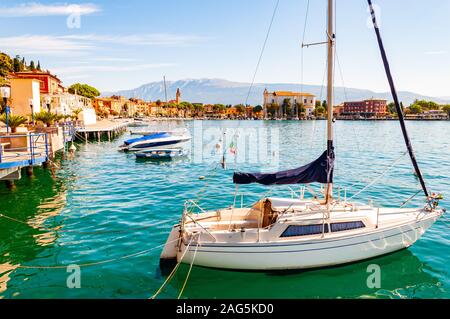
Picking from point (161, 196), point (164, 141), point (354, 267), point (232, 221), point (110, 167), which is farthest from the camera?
point (164, 141)

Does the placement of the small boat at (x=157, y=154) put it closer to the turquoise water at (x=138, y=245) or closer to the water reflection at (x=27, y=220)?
the turquoise water at (x=138, y=245)

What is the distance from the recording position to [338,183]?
27.4 m

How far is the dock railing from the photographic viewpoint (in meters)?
20.3

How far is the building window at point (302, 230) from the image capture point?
39.1ft

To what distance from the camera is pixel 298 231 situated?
1199cm

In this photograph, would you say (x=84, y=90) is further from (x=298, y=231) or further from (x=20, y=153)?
(x=298, y=231)

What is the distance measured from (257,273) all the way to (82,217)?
11.5 metres

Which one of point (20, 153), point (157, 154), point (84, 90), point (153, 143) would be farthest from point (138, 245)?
point (84, 90)

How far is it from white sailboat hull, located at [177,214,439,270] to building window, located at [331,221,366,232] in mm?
397
